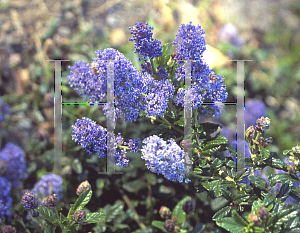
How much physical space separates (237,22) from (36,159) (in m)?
3.23

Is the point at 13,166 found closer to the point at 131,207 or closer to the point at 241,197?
the point at 131,207

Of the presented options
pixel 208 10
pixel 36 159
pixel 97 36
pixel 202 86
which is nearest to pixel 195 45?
pixel 202 86

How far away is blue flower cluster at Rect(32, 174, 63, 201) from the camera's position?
182 centimetres

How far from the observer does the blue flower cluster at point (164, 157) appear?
1.06 meters

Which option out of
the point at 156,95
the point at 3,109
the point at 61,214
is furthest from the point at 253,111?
the point at 3,109

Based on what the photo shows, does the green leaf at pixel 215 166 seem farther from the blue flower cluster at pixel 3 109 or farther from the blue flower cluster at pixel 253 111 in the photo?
the blue flower cluster at pixel 3 109

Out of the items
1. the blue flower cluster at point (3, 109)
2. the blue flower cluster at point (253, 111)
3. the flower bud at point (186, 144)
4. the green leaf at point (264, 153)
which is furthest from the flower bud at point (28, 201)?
the blue flower cluster at point (253, 111)

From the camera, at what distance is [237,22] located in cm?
400

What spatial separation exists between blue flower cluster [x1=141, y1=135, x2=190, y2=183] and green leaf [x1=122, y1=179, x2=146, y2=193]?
95cm

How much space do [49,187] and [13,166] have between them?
42 centimetres

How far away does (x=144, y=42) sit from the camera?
117 centimetres

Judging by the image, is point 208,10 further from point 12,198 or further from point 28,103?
point 12,198

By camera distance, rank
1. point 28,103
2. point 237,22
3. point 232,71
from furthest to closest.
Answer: point 237,22 → point 232,71 → point 28,103

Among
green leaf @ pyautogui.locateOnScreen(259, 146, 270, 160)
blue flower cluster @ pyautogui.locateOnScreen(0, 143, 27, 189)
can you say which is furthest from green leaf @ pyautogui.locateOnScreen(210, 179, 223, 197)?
blue flower cluster @ pyautogui.locateOnScreen(0, 143, 27, 189)
